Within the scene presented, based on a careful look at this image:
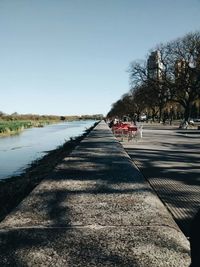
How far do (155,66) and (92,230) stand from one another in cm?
5583

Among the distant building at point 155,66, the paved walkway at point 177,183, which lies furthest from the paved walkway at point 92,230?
the distant building at point 155,66

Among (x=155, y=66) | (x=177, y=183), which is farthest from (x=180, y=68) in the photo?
(x=177, y=183)

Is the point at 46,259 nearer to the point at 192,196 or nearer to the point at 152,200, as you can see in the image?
the point at 152,200

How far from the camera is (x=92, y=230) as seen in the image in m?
4.78

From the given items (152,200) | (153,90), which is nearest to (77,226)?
(152,200)

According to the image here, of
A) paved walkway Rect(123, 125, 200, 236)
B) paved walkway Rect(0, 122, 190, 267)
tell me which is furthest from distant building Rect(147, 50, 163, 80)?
paved walkway Rect(0, 122, 190, 267)

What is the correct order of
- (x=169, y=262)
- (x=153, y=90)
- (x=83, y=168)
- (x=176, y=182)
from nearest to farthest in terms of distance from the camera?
(x=169, y=262)
(x=176, y=182)
(x=83, y=168)
(x=153, y=90)

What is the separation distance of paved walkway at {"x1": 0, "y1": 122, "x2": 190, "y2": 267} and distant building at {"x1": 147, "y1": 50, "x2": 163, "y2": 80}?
170 feet

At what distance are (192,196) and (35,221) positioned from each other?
3.74 metres

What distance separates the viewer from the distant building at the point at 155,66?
58.2 m

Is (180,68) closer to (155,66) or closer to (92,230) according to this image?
(155,66)

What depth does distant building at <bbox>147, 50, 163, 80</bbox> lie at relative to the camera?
2293 inches

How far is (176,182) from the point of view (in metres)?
9.72

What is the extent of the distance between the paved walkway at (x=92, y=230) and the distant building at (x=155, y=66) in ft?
170
